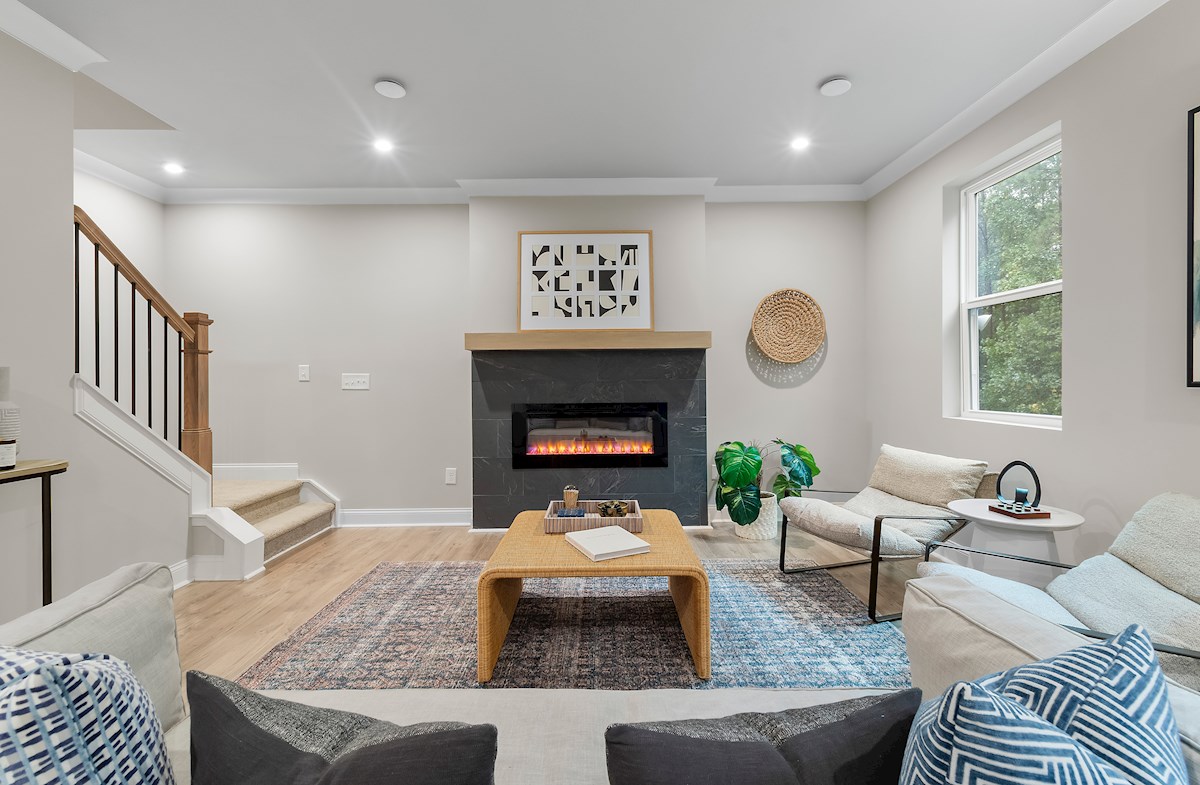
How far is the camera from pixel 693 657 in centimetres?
200

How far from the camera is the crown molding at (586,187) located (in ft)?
12.7

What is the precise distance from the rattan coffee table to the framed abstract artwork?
2.06 metres

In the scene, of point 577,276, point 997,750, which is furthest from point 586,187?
point 997,750

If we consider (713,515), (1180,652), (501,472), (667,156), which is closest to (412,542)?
(501,472)

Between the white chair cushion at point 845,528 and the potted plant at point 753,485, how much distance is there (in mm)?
617

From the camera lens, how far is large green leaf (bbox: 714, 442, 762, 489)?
3.57 meters

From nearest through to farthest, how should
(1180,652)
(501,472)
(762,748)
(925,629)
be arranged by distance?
(762,748)
(925,629)
(1180,652)
(501,472)

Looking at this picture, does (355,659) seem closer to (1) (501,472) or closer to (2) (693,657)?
(2) (693,657)

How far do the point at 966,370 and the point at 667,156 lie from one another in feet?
7.60

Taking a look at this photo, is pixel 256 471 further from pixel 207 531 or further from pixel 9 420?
pixel 9 420

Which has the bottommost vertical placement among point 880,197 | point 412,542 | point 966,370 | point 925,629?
point 412,542

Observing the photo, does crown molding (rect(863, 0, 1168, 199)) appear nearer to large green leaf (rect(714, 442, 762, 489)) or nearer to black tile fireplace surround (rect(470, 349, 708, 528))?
black tile fireplace surround (rect(470, 349, 708, 528))

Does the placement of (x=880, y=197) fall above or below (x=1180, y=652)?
above

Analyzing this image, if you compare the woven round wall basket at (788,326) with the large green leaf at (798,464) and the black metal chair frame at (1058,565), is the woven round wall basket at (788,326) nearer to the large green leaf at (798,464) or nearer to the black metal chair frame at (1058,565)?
the large green leaf at (798,464)
